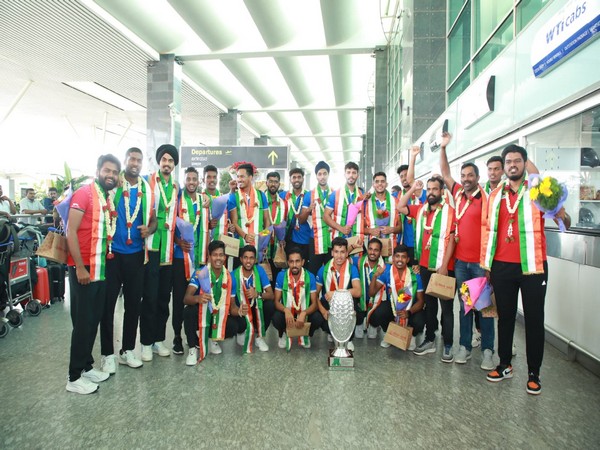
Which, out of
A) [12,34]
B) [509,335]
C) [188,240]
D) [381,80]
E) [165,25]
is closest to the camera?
[509,335]

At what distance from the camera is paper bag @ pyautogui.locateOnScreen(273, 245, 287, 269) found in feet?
15.2

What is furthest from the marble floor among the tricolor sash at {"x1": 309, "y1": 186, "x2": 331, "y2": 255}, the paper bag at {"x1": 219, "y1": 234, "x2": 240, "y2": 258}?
the tricolor sash at {"x1": 309, "y1": 186, "x2": 331, "y2": 255}

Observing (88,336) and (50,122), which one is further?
(50,122)

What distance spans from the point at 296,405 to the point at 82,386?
1.54m

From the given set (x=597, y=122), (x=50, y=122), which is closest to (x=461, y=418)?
(x=597, y=122)

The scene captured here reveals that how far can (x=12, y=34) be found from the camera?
10320mm

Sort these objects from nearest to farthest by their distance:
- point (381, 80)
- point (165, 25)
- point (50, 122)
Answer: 1. point (165, 25)
2. point (381, 80)
3. point (50, 122)

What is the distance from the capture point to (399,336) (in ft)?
12.3

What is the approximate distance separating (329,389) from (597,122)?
2.89 meters

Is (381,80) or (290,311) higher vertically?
(381,80)

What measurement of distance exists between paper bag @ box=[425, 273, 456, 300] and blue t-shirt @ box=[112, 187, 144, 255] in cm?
243

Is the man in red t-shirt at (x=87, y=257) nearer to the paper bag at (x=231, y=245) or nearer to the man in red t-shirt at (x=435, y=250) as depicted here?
the paper bag at (x=231, y=245)

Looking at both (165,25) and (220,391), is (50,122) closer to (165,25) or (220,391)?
(165,25)

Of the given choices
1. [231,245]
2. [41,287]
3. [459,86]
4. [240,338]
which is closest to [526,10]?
[459,86]
